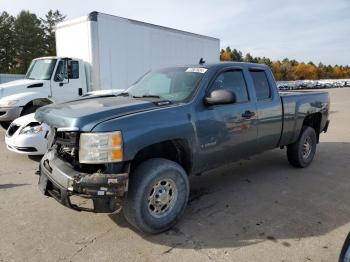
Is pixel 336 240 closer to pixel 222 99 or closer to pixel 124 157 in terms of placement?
pixel 222 99

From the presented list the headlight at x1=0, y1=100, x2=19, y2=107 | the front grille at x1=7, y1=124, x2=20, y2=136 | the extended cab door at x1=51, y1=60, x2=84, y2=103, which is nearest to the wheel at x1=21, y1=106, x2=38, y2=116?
the headlight at x1=0, y1=100, x2=19, y2=107

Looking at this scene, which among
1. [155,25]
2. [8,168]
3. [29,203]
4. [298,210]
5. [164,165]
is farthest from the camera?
[155,25]

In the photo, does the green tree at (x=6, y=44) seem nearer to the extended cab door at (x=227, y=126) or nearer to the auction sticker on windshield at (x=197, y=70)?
the auction sticker on windshield at (x=197, y=70)

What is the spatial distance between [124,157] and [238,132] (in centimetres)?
182

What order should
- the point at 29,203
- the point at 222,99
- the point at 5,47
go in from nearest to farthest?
the point at 222,99
the point at 29,203
the point at 5,47

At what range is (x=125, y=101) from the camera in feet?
13.4

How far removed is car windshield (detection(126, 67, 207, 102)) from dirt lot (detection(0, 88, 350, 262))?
1.44 m

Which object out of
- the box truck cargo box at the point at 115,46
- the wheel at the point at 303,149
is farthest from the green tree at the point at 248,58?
the wheel at the point at 303,149

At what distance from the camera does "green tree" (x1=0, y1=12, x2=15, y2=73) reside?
57.2 m

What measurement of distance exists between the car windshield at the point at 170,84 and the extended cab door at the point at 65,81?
20.1 feet

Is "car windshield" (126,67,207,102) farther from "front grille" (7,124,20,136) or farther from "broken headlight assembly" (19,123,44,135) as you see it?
"front grille" (7,124,20,136)

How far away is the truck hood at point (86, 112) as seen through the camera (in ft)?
10.9

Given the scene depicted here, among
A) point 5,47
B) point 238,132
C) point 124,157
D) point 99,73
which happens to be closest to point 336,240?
point 238,132

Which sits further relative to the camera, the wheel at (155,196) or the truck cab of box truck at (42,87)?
the truck cab of box truck at (42,87)
